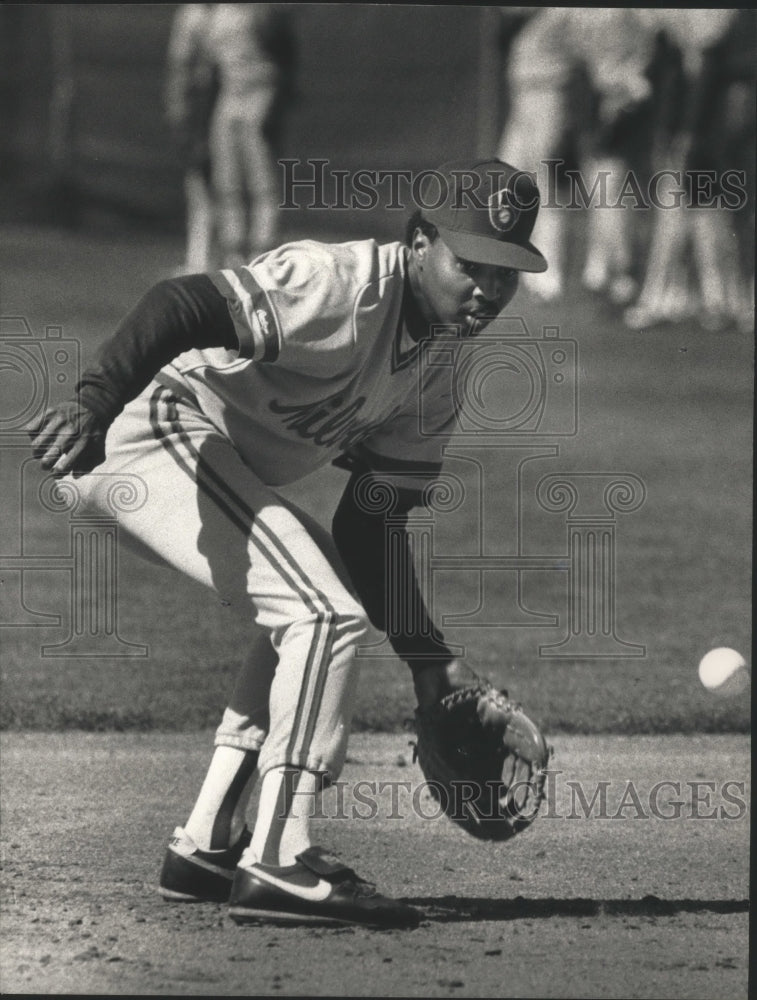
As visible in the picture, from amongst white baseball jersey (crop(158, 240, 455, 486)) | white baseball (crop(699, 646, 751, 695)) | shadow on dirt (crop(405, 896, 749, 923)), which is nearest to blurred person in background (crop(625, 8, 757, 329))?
white baseball (crop(699, 646, 751, 695))

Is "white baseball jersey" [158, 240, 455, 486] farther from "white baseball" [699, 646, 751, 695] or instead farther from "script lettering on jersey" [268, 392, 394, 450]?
"white baseball" [699, 646, 751, 695]

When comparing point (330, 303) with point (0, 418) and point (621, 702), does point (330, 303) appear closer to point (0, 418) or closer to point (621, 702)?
point (621, 702)

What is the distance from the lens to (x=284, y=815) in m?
A: 3.42

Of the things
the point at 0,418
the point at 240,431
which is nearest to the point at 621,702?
the point at 240,431

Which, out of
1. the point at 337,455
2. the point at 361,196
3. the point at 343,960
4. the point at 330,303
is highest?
the point at 361,196

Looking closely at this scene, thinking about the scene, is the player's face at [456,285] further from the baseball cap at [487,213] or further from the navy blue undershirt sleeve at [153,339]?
the navy blue undershirt sleeve at [153,339]

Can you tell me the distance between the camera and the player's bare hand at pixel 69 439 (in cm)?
321

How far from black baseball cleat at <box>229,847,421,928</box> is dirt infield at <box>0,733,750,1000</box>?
0.12 ft

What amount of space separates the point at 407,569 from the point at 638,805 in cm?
107

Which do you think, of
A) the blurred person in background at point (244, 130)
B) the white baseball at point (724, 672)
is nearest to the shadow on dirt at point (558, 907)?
the white baseball at point (724, 672)

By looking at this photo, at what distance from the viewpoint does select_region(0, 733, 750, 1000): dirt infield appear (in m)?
3.24

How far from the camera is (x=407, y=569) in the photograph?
12.7 ft

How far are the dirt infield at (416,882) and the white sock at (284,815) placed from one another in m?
0.16

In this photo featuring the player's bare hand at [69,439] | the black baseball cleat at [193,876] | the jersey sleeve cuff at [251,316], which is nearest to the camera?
the player's bare hand at [69,439]
